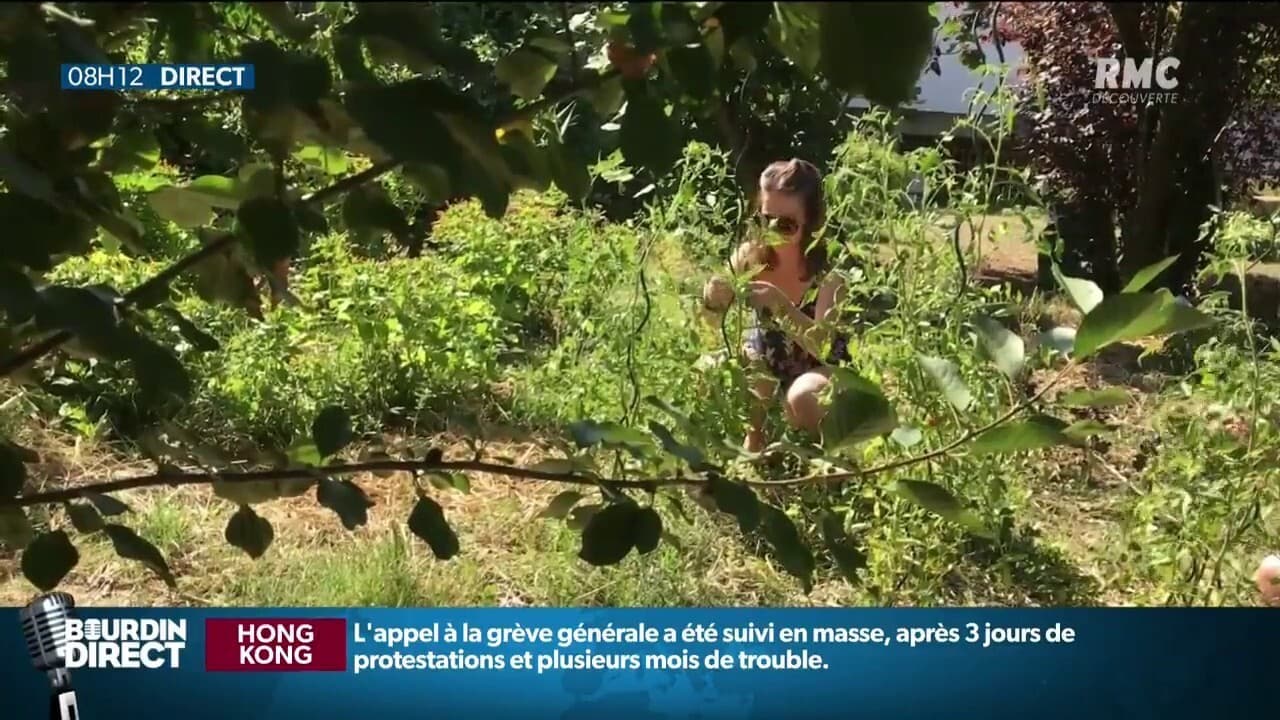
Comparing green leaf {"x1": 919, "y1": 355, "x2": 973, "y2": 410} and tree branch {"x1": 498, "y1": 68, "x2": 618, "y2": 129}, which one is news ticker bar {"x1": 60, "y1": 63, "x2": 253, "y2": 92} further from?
green leaf {"x1": 919, "y1": 355, "x2": 973, "y2": 410}

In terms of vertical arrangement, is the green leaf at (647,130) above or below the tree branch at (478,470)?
above

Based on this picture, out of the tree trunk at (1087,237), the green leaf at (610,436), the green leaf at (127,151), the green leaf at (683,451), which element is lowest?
the green leaf at (683,451)

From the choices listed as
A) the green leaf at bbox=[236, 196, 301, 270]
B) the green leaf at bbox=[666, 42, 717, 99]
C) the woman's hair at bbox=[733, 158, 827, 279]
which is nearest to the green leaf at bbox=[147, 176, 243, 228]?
the green leaf at bbox=[236, 196, 301, 270]

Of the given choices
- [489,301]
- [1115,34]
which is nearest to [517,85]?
[1115,34]

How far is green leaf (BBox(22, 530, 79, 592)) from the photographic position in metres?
0.80

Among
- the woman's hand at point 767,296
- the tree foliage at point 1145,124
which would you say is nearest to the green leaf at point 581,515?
the tree foliage at point 1145,124

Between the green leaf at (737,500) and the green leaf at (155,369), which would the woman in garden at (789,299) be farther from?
the green leaf at (155,369)

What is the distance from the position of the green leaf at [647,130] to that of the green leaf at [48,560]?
472 millimetres

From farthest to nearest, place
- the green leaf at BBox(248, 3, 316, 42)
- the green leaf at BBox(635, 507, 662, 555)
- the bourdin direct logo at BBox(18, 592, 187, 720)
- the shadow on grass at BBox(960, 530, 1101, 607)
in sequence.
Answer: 1. the shadow on grass at BBox(960, 530, 1101, 607)
2. the bourdin direct logo at BBox(18, 592, 187, 720)
3. the green leaf at BBox(635, 507, 662, 555)
4. the green leaf at BBox(248, 3, 316, 42)

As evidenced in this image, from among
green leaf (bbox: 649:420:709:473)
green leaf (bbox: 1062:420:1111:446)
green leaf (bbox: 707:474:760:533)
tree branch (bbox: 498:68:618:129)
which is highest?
tree branch (bbox: 498:68:618:129)

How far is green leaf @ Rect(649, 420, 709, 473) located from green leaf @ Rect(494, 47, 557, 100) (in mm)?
228

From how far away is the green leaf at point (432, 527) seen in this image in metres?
0.80

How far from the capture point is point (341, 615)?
1.36 meters

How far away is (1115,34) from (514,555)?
1067mm
